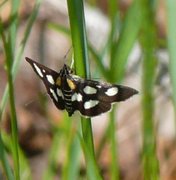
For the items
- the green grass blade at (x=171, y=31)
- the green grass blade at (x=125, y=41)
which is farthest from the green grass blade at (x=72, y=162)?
the green grass blade at (x=171, y=31)

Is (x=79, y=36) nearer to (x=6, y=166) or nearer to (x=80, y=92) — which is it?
(x=80, y=92)

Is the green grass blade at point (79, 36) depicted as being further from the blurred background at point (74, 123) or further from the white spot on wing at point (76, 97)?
the blurred background at point (74, 123)

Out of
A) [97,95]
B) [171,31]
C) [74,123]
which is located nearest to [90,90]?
[97,95]

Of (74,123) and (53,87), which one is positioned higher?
(53,87)

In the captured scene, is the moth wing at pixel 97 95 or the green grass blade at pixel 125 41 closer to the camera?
the moth wing at pixel 97 95

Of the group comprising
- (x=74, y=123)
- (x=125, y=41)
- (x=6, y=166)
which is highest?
(x=125, y=41)

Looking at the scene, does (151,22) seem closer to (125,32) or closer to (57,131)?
(125,32)
